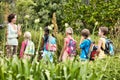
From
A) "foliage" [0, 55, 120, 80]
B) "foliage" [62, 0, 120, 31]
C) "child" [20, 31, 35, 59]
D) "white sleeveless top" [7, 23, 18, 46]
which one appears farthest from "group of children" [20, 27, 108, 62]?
"foliage" [62, 0, 120, 31]

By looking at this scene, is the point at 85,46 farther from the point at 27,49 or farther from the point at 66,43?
the point at 27,49

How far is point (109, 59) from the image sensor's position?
6.95 meters

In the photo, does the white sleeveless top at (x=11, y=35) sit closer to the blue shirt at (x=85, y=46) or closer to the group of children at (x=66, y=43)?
the group of children at (x=66, y=43)

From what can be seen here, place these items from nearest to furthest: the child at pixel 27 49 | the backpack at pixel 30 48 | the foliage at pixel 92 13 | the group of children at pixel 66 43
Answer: the backpack at pixel 30 48, the child at pixel 27 49, the group of children at pixel 66 43, the foliage at pixel 92 13

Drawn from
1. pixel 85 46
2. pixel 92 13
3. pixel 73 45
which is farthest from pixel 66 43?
pixel 92 13

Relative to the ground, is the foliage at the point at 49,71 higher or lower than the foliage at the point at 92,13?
higher

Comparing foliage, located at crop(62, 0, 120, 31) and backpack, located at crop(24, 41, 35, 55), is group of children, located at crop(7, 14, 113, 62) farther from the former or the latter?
foliage, located at crop(62, 0, 120, 31)

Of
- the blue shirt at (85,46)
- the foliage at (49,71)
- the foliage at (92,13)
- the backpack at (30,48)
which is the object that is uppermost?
the foliage at (49,71)

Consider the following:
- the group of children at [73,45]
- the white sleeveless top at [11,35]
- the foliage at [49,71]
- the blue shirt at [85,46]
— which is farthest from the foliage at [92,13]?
the foliage at [49,71]

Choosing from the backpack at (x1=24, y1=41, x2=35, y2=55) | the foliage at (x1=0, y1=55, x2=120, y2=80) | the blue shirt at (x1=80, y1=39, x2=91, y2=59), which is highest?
the foliage at (x1=0, y1=55, x2=120, y2=80)

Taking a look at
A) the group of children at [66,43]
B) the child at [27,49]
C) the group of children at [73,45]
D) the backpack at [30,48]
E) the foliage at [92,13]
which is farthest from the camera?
the foliage at [92,13]

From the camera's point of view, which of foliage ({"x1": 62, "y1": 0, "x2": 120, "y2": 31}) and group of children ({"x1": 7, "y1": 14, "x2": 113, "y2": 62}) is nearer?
group of children ({"x1": 7, "y1": 14, "x2": 113, "y2": 62})

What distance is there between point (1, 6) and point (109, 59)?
44.6ft

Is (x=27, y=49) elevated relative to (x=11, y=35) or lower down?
elevated
